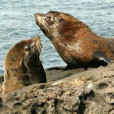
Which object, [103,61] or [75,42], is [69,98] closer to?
[103,61]

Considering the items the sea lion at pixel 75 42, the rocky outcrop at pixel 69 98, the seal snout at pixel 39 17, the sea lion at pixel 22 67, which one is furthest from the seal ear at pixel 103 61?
the rocky outcrop at pixel 69 98

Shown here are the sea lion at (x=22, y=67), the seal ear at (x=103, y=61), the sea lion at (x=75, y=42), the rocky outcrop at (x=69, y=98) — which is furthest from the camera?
the sea lion at (x=75, y=42)

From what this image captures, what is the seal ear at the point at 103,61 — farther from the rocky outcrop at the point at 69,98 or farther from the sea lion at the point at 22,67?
the rocky outcrop at the point at 69,98

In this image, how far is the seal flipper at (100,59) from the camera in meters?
7.63

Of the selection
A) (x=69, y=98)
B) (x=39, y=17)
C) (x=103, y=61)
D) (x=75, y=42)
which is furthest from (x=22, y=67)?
(x=69, y=98)

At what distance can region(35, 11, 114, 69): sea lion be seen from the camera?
7840 millimetres

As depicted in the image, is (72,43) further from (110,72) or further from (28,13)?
(28,13)

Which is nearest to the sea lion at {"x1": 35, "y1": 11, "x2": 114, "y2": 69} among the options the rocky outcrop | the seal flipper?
the seal flipper

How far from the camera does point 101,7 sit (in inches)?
899

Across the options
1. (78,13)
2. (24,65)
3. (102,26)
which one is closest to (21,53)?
(24,65)

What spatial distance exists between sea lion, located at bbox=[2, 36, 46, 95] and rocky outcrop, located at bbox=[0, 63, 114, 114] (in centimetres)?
192

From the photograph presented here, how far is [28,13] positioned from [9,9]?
1607 mm

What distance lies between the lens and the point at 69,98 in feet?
16.5

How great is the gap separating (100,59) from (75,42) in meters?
0.62
